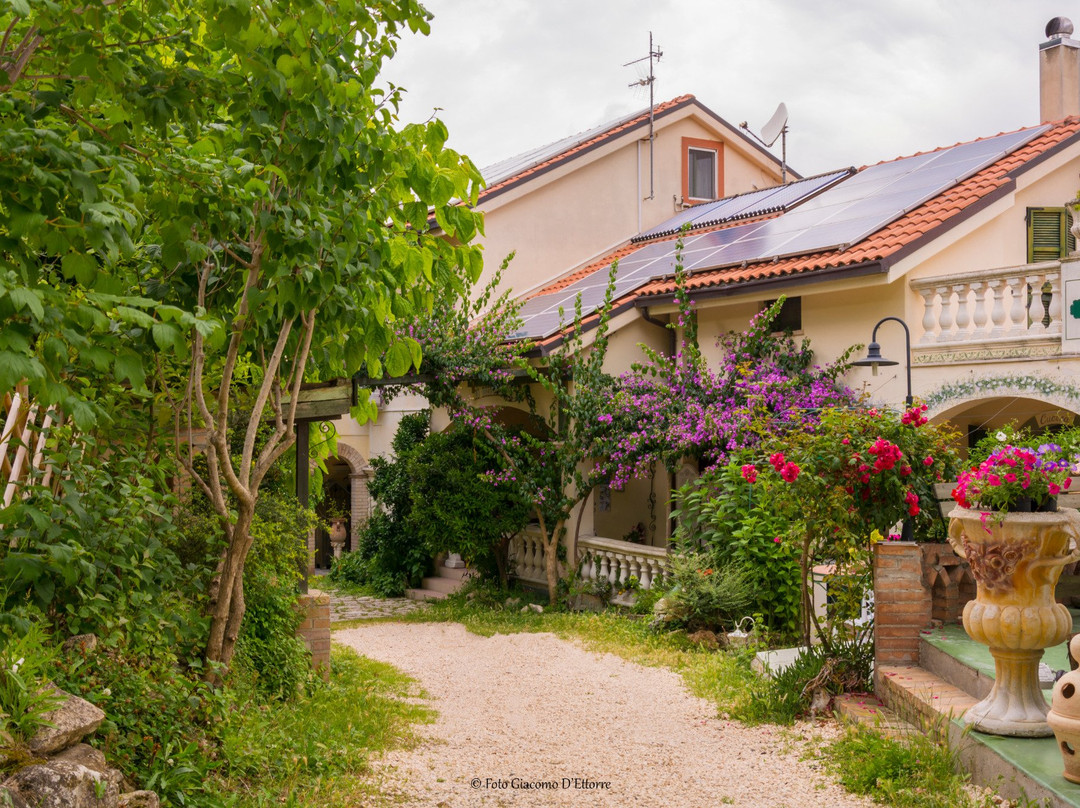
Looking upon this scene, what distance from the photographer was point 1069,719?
16.3 ft

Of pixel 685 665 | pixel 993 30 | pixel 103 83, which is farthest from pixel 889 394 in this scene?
pixel 103 83

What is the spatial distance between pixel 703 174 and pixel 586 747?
15.3 m

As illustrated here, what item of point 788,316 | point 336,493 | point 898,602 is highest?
point 788,316

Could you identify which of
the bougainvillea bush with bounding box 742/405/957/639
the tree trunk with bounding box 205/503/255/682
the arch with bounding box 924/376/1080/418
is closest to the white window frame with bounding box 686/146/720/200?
the arch with bounding box 924/376/1080/418

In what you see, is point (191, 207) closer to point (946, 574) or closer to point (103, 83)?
point (103, 83)

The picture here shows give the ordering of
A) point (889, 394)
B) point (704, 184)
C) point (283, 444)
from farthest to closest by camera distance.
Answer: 1. point (704, 184)
2. point (889, 394)
3. point (283, 444)

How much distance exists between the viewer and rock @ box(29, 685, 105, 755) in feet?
14.5

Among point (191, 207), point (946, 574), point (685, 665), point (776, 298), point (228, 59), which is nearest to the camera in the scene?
point (191, 207)

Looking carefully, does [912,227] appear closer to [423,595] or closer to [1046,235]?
[1046,235]

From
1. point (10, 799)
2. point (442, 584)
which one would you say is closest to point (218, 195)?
point (10, 799)

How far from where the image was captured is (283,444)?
6527 millimetres

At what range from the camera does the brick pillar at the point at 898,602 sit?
24.9ft

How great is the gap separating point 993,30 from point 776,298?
511cm

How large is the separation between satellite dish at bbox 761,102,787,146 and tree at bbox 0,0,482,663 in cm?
1539
